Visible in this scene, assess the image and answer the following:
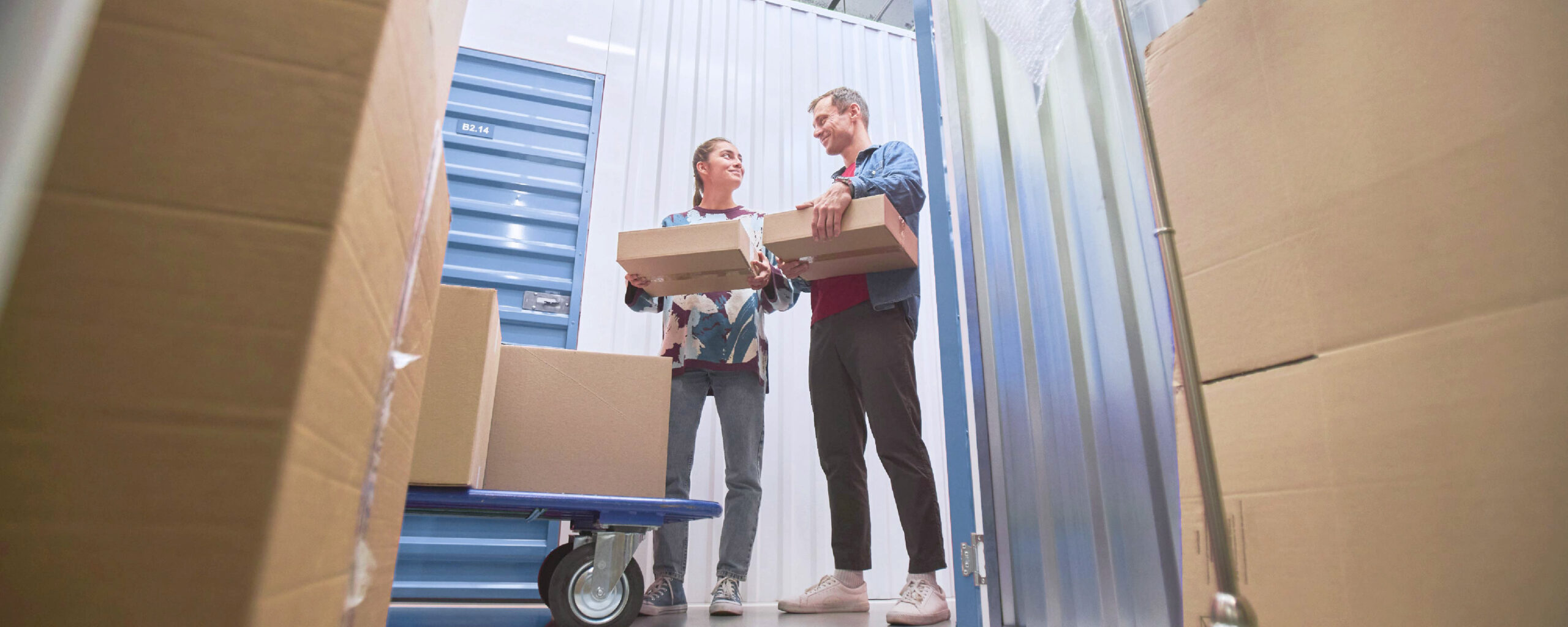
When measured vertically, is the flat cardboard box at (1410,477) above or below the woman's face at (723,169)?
below

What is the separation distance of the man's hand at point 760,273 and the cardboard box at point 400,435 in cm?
130

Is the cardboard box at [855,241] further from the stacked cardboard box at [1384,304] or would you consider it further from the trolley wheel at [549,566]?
the trolley wheel at [549,566]

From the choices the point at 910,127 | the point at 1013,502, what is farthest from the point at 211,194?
the point at 910,127

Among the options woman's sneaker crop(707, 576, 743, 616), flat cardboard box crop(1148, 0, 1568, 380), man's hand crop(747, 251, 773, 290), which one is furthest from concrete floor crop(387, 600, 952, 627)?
flat cardboard box crop(1148, 0, 1568, 380)

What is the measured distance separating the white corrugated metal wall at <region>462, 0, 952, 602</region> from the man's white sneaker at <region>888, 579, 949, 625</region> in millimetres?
1142

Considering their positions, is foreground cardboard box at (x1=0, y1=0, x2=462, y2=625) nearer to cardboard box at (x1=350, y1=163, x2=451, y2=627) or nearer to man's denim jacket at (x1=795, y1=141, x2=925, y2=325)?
cardboard box at (x1=350, y1=163, x2=451, y2=627)

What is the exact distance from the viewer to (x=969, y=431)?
1.72 metres

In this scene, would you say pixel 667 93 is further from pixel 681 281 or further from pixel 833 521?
pixel 833 521

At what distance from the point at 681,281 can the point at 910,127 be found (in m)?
2.10

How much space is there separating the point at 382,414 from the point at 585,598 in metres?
1.37

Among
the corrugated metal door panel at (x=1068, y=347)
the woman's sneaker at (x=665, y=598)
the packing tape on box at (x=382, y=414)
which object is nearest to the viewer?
the packing tape on box at (x=382, y=414)

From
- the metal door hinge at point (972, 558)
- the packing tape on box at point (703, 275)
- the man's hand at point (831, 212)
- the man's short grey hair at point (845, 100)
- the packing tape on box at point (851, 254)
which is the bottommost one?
the metal door hinge at point (972, 558)

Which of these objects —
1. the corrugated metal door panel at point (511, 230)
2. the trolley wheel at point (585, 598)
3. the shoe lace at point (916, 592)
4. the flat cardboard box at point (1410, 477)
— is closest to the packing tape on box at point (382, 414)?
Answer: the flat cardboard box at point (1410, 477)

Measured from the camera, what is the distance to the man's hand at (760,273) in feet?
7.06
